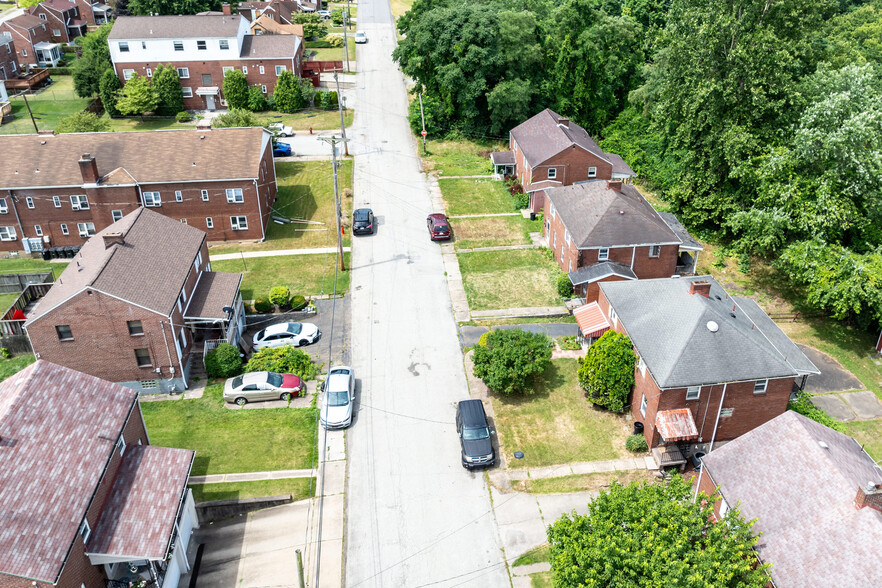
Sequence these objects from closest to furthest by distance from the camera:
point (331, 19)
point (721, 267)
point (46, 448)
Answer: point (46, 448), point (721, 267), point (331, 19)

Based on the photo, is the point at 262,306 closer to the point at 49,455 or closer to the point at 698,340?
the point at 49,455

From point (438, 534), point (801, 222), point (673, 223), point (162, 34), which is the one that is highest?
point (162, 34)

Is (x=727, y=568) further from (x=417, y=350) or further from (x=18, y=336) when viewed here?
(x=18, y=336)

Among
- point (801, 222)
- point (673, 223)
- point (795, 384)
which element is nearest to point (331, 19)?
point (673, 223)

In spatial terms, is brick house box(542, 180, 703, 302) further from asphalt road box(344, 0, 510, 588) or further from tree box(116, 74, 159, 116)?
tree box(116, 74, 159, 116)

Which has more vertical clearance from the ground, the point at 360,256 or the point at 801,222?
the point at 801,222

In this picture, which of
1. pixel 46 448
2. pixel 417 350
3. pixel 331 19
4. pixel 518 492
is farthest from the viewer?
pixel 331 19

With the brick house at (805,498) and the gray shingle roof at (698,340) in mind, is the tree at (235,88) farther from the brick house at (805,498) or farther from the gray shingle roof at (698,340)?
the brick house at (805,498)
